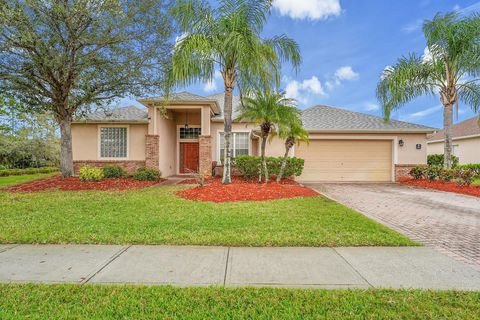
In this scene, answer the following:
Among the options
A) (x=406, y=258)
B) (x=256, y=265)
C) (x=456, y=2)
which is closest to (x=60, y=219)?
(x=256, y=265)

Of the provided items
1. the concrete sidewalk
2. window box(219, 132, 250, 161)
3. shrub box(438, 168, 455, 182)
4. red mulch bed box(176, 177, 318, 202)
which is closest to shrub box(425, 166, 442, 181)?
shrub box(438, 168, 455, 182)

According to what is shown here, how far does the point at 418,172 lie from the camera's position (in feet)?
46.8

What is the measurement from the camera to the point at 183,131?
17.6 meters

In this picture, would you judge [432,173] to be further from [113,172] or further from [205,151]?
[113,172]

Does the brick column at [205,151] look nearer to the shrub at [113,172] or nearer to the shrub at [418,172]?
the shrub at [113,172]

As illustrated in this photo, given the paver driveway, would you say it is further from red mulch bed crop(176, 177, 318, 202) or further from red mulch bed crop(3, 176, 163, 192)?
red mulch bed crop(3, 176, 163, 192)

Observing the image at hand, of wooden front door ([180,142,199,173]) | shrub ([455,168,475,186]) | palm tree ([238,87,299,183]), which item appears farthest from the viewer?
wooden front door ([180,142,199,173])

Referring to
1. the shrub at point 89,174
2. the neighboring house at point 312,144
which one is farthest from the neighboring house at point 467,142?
the shrub at point 89,174

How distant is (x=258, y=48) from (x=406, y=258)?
7.95 metres

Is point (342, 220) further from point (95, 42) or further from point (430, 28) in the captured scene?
point (430, 28)

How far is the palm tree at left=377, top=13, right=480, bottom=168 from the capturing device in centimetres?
1271

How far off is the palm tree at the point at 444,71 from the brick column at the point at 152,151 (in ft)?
41.9

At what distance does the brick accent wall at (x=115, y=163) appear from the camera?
1542cm

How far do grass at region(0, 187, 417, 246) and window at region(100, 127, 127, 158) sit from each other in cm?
752
